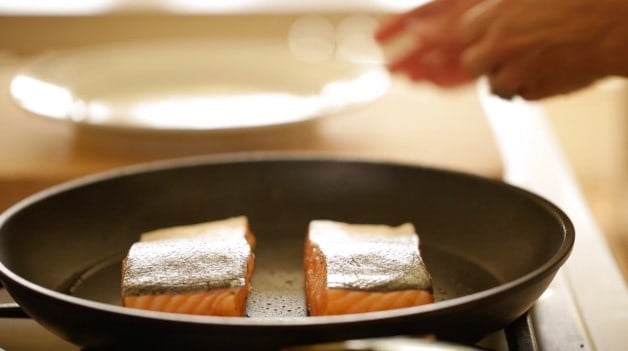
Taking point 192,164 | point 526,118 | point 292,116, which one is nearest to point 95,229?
point 192,164

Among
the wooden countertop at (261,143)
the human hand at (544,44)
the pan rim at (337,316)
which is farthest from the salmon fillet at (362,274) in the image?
the wooden countertop at (261,143)

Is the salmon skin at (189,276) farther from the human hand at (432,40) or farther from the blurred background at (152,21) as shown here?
the blurred background at (152,21)

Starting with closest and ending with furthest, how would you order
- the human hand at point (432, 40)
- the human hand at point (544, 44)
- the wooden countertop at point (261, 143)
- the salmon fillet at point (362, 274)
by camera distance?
the salmon fillet at point (362, 274) < the human hand at point (544, 44) < the human hand at point (432, 40) < the wooden countertop at point (261, 143)

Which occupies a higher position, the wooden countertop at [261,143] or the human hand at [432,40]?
the human hand at [432,40]

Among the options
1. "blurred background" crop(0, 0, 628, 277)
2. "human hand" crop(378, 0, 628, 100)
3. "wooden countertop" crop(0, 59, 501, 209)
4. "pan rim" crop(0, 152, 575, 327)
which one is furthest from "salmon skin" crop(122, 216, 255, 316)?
"blurred background" crop(0, 0, 628, 277)

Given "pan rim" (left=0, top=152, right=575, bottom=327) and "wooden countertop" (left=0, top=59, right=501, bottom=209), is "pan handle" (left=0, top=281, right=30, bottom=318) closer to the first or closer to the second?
"pan rim" (left=0, top=152, right=575, bottom=327)

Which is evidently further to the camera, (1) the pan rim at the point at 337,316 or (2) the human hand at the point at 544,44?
(2) the human hand at the point at 544,44
